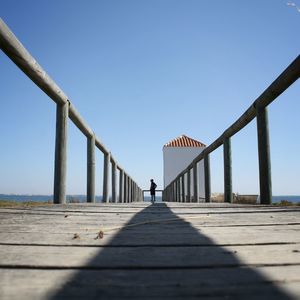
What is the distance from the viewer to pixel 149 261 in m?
1.33

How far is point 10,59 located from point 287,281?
2562 millimetres

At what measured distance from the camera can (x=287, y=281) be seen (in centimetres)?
106

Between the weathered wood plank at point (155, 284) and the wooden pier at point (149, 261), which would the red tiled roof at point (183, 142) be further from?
the weathered wood plank at point (155, 284)

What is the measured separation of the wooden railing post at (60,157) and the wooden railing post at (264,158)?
7.06 ft

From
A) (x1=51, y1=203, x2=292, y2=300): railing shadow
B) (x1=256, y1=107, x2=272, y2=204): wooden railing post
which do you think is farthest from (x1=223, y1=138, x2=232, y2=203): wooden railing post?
(x1=51, y1=203, x2=292, y2=300): railing shadow

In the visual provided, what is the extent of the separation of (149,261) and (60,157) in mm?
2749

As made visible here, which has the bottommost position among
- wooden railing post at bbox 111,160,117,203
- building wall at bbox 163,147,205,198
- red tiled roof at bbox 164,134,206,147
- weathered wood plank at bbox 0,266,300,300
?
weathered wood plank at bbox 0,266,300,300

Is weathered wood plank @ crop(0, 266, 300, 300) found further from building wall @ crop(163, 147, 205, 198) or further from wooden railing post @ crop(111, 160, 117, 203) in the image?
building wall @ crop(163, 147, 205, 198)

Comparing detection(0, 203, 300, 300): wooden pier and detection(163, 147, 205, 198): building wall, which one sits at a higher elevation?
detection(163, 147, 205, 198): building wall

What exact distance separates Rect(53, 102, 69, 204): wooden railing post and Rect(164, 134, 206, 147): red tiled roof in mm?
26627

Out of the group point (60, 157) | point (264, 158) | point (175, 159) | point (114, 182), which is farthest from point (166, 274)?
point (175, 159)

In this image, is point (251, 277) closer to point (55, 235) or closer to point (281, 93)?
point (55, 235)

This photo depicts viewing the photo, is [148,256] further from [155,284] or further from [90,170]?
[90,170]

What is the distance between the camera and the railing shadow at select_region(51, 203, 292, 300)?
98cm
